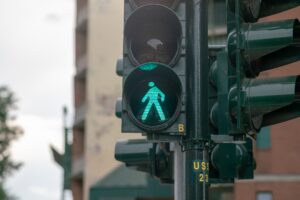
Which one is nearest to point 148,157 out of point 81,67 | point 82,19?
point 81,67

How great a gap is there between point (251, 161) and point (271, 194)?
77.9ft

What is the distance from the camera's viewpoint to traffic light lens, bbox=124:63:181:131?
203 inches

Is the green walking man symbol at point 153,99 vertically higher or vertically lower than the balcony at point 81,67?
lower

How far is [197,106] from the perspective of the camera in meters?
5.39

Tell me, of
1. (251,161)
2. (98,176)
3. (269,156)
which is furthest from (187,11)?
(98,176)

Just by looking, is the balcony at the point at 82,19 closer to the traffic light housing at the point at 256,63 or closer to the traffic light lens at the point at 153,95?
the traffic light housing at the point at 256,63

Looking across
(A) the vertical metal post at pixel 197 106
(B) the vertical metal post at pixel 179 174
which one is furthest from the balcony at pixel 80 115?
(A) the vertical metal post at pixel 197 106

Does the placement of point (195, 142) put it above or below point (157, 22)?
below

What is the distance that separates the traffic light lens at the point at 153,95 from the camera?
17.0ft

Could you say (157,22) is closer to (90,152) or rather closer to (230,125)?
Answer: (230,125)

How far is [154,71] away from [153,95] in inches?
6.4

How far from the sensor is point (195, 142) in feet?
17.7

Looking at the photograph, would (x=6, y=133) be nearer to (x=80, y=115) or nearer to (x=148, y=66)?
(x=80, y=115)

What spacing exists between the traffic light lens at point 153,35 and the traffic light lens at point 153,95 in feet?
0.40
